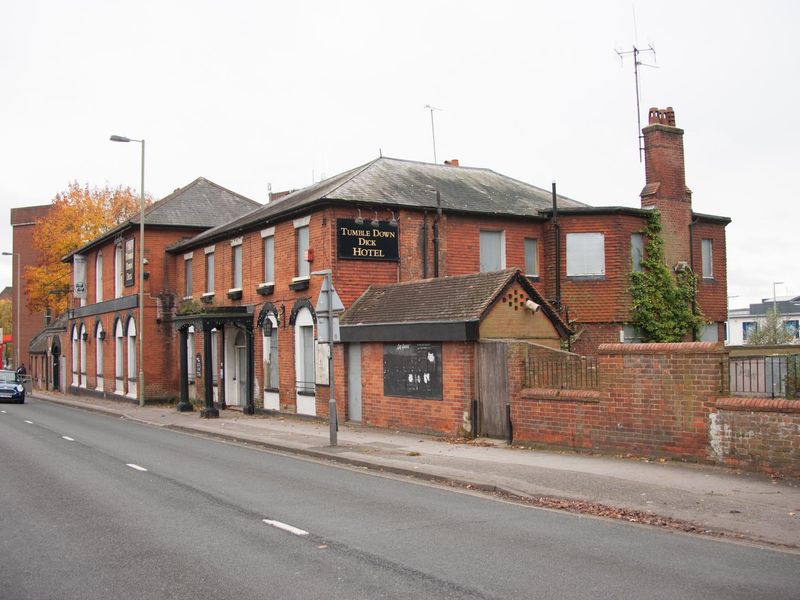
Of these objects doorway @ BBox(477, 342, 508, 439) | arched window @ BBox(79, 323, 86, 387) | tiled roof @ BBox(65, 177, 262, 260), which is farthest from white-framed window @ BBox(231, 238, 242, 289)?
arched window @ BBox(79, 323, 86, 387)

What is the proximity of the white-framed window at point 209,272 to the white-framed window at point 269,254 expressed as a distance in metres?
5.18

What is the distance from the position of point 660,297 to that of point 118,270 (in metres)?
25.2

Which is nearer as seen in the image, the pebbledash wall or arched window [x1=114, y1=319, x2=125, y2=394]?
the pebbledash wall

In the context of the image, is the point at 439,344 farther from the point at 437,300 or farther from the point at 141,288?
the point at 141,288

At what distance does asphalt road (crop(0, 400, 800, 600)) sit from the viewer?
21.8ft

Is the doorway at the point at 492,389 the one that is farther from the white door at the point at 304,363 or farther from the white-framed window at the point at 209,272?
the white-framed window at the point at 209,272

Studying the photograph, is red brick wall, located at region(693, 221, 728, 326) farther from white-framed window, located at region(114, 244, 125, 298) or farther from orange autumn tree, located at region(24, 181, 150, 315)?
orange autumn tree, located at region(24, 181, 150, 315)

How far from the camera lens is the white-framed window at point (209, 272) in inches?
1230

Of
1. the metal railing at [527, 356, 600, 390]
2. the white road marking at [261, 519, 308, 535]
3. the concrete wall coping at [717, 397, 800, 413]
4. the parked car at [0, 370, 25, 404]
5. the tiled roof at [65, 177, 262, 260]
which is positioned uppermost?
the tiled roof at [65, 177, 262, 260]

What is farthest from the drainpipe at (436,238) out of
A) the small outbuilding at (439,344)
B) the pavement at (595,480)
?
the pavement at (595,480)

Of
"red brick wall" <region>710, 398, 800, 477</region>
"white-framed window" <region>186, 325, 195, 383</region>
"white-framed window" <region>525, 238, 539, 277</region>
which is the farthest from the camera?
"white-framed window" <region>186, 325, 195, 383</region>

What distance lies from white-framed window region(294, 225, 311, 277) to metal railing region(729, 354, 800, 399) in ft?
43.9

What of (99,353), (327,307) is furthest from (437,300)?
(99,353)

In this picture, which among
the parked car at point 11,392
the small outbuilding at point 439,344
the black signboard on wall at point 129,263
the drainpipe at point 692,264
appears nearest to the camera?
the small outbuilding at point 439,344
